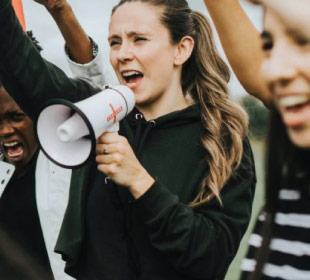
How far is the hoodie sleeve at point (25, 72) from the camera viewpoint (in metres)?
1.98

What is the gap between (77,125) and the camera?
188 centimetres

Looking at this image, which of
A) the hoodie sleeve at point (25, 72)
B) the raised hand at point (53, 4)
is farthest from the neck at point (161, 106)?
the raised hand at point (53, 4)

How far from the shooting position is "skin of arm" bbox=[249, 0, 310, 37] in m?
0.93

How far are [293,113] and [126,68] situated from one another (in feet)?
4.29

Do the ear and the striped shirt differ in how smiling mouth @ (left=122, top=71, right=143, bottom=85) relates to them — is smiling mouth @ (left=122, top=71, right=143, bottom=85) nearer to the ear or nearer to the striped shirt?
the ear

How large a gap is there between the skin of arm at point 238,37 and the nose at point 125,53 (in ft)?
1.55

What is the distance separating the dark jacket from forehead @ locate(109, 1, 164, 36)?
1.20 feet

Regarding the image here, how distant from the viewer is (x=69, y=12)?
2676mm

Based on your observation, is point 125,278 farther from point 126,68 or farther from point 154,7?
point 154,7

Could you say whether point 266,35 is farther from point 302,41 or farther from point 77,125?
point 77,125

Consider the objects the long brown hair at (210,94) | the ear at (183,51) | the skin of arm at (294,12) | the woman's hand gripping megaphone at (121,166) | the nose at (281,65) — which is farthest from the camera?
the ear at (183,51)

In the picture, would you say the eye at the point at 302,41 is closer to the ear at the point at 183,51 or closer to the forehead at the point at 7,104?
the ear at the point at 183,51

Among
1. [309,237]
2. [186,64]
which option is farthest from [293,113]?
[186,64]

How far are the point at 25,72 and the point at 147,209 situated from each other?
77 cm
